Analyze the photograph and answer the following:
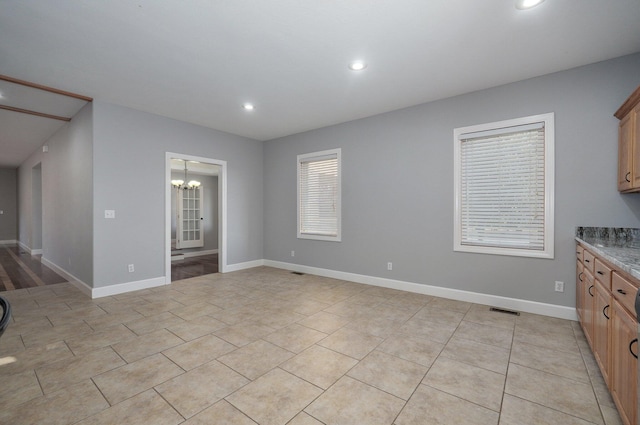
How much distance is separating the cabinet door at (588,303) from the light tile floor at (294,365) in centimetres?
16

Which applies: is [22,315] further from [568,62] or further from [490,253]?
[568,62]

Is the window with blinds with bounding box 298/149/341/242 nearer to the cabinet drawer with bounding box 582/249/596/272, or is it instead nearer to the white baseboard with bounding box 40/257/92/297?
the cabinet drawer with bounding box 582/249/596/272

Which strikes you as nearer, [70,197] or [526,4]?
[526,4]

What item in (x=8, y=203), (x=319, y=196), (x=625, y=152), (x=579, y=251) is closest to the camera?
(x=625, y=152)

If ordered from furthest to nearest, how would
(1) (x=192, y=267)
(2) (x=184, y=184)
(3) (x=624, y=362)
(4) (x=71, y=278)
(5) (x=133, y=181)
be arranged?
(2) (x=184, y=184), (1) (x=192, y=267), (4) (x=71, y=278), (5) (x=133, y=181), (3) (x=624, y=362)

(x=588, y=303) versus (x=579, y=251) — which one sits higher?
(x=579, y=251)

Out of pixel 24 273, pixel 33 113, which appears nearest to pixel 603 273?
pixel 33 113

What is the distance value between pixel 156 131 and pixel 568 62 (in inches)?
224

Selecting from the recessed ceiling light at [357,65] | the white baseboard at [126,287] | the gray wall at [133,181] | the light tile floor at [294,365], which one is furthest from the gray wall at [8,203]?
the recessed ceiling light at [357,65]

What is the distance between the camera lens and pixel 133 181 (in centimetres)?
442

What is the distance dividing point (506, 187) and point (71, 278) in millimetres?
6912

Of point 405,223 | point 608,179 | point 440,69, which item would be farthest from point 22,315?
point 608,179

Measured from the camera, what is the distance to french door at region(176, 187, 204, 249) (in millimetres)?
A: 8414

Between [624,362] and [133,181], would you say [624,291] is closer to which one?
[624,362]
